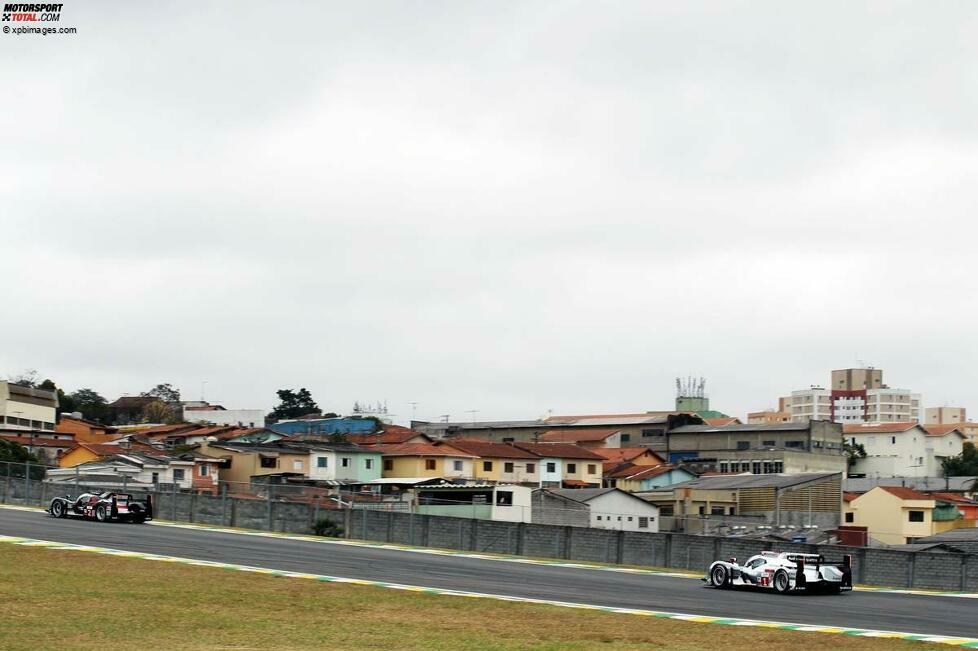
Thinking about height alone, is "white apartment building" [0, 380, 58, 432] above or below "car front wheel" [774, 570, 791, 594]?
above

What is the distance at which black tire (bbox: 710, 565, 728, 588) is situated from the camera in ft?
114

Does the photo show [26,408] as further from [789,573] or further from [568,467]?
[789,573]

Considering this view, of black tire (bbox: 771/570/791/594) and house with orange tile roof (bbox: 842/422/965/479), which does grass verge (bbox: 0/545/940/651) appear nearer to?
black tire (bbox: 771/570/791/594)

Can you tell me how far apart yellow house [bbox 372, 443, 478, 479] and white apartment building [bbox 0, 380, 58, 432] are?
47203 millimetres

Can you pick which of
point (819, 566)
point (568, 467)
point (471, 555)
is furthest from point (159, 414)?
point (819, 566)

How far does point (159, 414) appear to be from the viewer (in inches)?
7200

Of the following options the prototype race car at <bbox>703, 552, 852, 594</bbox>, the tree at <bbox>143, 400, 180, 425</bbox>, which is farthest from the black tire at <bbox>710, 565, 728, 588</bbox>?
the tree at <bbox>143, 400, 180, 425</bbox>

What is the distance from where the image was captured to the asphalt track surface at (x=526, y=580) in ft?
92.3

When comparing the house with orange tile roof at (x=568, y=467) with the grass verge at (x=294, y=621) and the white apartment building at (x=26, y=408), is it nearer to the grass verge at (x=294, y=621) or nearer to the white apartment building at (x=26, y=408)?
the white apartment building at (x=26, y=408)

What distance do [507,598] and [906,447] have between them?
5684 inches

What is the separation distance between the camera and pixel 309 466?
91.3 m

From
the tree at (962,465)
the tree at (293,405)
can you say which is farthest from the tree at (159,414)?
the tree at (962,465)

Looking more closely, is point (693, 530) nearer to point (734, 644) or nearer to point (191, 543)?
point (191, 543)

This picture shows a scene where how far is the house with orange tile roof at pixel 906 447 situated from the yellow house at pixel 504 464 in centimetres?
7098
